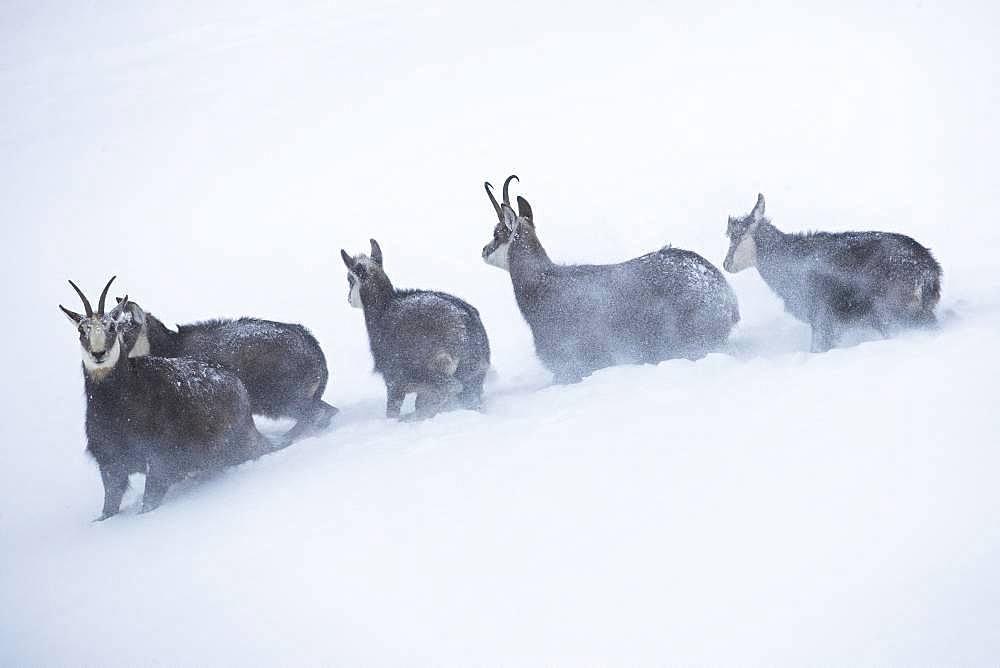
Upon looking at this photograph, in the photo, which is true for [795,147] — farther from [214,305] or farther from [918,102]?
[214,305]

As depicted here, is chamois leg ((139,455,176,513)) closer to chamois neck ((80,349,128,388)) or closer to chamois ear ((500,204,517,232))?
chamois neck ((80,349,128,388))

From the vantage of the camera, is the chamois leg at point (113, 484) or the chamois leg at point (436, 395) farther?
the chamois leg at point (436, 395)

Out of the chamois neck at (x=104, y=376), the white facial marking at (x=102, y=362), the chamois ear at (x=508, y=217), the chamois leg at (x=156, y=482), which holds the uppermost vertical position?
the chamois ear at (x=508, y=217)

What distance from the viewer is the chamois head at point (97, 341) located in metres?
6.54

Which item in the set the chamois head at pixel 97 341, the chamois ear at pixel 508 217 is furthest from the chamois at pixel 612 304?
the chamois head at pixel 97 341

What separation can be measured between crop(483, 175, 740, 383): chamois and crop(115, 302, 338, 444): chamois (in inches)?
85.0

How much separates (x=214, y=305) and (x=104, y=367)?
5.48 metres

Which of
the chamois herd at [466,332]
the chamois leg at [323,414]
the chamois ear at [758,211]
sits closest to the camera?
the chamois herd at [466,332]

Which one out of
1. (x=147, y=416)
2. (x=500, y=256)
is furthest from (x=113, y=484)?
(x=500, y=256)

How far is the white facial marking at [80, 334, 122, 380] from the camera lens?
21.7 feet

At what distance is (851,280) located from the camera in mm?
7703

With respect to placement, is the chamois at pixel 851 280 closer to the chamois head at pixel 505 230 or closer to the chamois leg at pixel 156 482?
the chamois head at pixel 505 230

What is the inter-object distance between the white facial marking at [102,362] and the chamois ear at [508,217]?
147 inches

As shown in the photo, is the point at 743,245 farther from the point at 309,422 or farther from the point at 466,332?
the point at 309,422
